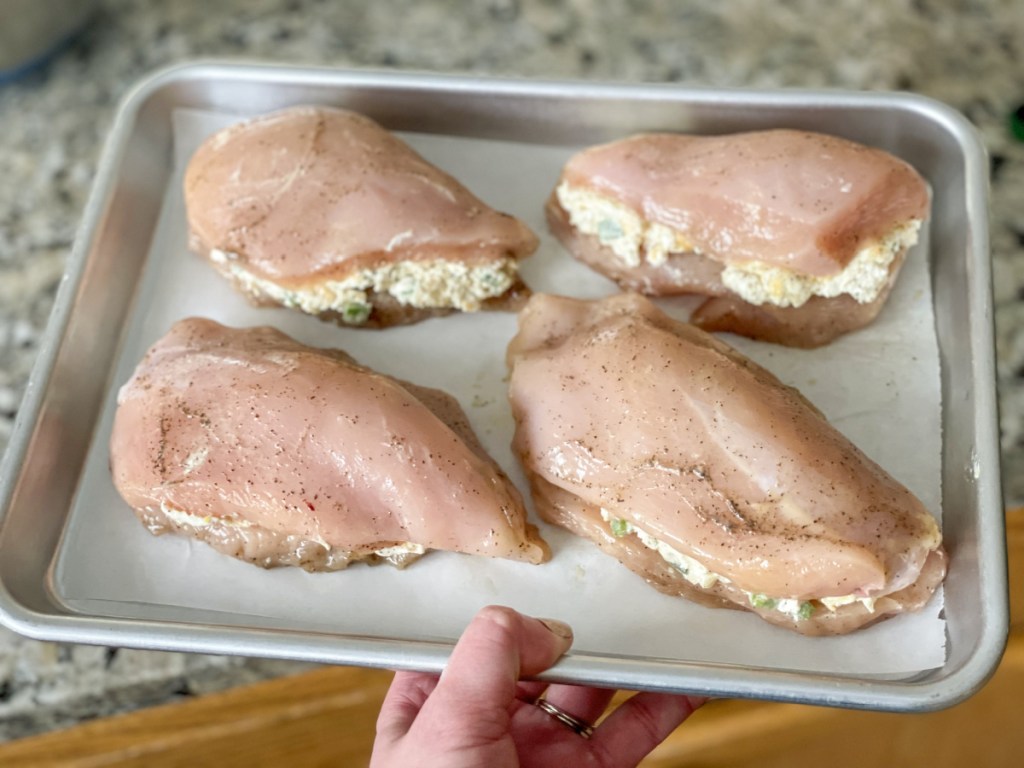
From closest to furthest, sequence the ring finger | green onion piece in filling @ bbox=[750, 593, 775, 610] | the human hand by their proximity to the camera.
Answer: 1. the human hand
2. green onion piece in filling @ bbox=[750, 593, 775, 610]
3. the ring finger

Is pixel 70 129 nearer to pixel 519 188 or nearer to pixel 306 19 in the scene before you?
pixel 306 19

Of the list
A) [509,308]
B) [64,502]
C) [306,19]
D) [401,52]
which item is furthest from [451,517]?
[306,19]

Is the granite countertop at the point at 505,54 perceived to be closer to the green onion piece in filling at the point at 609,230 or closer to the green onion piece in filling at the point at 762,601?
the green onion piece in filling at the point at 609,230

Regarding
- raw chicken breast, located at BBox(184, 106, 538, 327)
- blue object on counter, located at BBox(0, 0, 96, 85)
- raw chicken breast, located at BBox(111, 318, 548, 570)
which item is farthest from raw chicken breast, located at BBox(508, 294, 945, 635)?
blue object on counter, located at BBox(0, 0, 96, 85)

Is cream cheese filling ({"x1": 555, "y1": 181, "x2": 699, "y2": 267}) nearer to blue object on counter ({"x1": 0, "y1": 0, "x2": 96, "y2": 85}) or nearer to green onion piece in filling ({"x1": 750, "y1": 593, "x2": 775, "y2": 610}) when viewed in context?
green onion piece in filling ({"x1": 750, "y1": 593, "x2": 775, "y2": 610})

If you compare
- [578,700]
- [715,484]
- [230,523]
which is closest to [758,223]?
[715,484]

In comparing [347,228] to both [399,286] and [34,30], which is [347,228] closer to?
[399,286]
